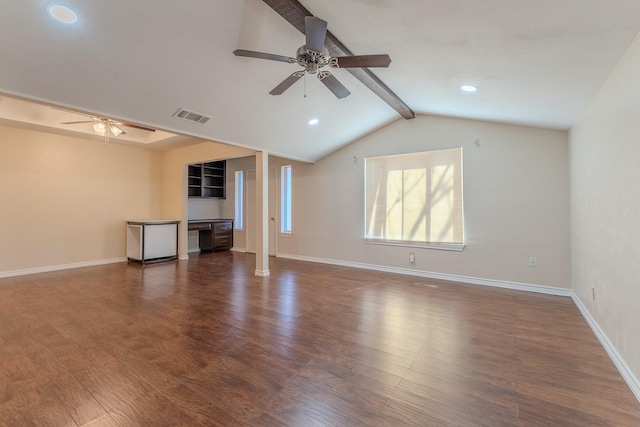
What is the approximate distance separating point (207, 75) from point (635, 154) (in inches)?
140

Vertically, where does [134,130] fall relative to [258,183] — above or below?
above

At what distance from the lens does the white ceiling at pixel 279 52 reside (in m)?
1.96

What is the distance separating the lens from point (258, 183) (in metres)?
5.04

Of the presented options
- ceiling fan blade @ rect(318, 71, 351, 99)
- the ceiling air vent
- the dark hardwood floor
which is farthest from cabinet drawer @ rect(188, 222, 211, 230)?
ceiling fan blade @ rect(318, 71, 351, 99)

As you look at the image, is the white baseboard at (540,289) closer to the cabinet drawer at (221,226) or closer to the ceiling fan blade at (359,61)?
the cabinet drawer at (221,226)

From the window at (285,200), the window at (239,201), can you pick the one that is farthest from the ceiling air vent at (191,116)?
the window at (239,201)

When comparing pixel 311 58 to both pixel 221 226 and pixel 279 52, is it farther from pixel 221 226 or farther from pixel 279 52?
pixel 221 226

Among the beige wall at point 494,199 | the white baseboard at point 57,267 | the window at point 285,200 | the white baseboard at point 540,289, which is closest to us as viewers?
the white baseboard at point 540,289

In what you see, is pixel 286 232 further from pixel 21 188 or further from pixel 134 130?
pixel 21 188

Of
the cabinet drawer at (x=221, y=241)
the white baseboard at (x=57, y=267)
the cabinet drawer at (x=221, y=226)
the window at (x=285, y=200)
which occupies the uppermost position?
the window at (x=285, y=200)

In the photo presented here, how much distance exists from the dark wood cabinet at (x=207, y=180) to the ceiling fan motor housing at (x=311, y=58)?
5768 mm

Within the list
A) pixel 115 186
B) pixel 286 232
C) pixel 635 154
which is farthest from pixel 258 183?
pixel 635 154

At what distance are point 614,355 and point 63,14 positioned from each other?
4.82m

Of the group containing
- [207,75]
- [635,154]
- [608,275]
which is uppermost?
[207,75]
